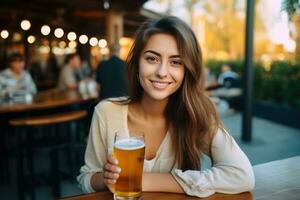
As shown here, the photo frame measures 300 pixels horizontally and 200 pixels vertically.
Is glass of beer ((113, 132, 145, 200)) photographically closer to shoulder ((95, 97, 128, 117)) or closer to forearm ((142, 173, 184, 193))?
forearm ((142, 173, 184, 193))

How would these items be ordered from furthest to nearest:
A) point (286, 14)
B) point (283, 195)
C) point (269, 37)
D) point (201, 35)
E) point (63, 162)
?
point (201, 35) < point (269, 37) < point (63, 162) < point (286, 14) < point (283, 195)

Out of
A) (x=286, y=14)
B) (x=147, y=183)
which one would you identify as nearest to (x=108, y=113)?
(x=147, y=183)

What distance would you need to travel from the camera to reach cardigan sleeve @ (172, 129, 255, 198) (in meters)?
1.15

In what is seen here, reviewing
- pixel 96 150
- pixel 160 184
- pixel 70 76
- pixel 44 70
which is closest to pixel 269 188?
pixel 160 184

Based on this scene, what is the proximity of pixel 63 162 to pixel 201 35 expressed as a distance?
15353 mm

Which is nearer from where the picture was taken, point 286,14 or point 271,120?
point 286,14

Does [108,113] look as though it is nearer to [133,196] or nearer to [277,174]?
[133,196]

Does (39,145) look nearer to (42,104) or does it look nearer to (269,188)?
(42,104)

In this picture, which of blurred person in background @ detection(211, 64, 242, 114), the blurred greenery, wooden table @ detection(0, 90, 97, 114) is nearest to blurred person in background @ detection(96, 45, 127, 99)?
wooden table @ detection(0, 90, 97, 114)

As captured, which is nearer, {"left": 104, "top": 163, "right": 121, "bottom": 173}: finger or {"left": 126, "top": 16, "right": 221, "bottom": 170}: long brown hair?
{"left": 104, "top": 163, "right": 121, "bottom": 173}: finger

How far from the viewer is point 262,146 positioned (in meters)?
5.87

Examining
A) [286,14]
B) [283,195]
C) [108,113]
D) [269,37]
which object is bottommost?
[283,195]

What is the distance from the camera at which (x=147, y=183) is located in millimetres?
1182

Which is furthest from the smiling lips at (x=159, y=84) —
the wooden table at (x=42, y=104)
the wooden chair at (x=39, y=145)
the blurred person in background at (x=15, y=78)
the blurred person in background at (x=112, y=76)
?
the blurred person in background at (x=15, y=78)
